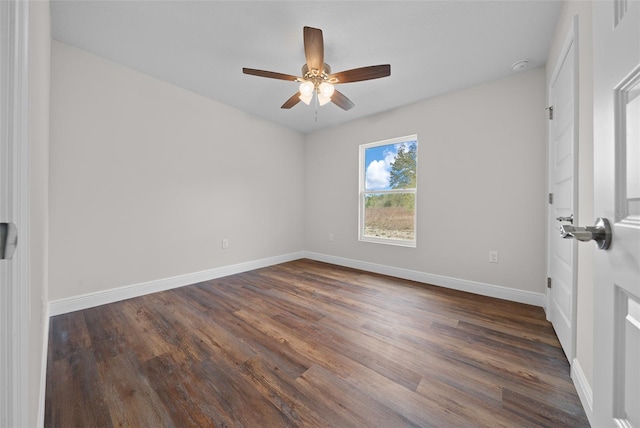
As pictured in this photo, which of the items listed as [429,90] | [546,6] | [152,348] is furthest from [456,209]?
[152,348]

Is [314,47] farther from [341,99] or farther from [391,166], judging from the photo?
[391,166]

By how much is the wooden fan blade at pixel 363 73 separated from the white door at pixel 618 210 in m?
1.45

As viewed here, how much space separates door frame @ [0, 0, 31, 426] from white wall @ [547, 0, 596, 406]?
81.0 inches

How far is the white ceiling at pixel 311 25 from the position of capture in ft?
5.58

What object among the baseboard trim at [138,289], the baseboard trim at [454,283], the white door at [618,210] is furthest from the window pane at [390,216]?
the white door at [618,210]

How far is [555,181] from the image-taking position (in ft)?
6.29

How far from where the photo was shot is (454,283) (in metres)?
2.82

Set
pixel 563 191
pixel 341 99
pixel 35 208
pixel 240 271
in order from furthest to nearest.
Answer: pixel 240 271 → pixel 341 99 → pixel 563 191 → pixel 35 208

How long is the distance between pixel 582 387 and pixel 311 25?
2.86 meters

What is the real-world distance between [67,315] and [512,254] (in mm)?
4355

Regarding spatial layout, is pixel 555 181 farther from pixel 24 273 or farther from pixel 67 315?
pixel 67 315

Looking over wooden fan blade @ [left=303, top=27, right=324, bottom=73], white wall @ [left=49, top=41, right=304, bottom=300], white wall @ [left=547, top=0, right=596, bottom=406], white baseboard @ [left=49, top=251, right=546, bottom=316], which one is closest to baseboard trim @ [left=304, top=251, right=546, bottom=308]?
white baseboard @ [left=49, top=251, right=546, bottom=316]

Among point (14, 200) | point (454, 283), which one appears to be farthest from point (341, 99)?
point (454, 283)

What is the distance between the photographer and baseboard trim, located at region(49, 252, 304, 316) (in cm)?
212
